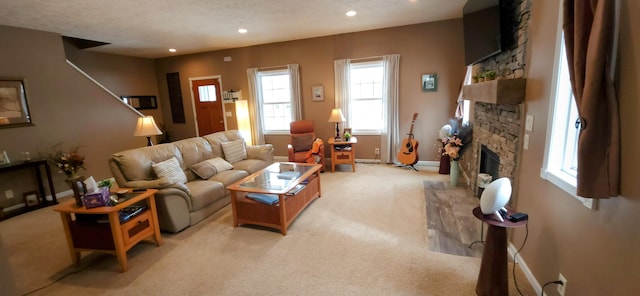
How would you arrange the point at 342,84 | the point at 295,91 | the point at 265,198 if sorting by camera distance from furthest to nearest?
the point at 295,91 < the point at 342,84 < the point at 265,198

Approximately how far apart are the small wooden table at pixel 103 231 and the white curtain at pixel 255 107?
3755 millimetres

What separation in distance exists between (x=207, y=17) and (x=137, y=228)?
9.51ft

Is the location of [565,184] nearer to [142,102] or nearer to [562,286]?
[562,286]

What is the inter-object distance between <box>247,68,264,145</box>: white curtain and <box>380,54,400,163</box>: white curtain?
2.71 metres

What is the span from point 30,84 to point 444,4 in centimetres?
598

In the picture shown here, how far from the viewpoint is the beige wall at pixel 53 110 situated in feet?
12.1

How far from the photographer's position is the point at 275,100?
5898 millimetres

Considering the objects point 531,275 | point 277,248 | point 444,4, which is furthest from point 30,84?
point 531,275

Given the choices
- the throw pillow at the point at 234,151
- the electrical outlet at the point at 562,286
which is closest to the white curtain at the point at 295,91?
the throw pillow at the point at 234,151

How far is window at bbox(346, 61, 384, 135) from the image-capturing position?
5.13 m

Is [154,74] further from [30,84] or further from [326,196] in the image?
[326,196]

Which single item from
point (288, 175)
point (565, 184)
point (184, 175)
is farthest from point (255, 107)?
point (565, 184)

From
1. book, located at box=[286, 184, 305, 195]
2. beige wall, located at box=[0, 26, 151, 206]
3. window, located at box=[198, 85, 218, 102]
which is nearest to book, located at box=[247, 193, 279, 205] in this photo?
book, located at box=[286, 184, 305, 195]

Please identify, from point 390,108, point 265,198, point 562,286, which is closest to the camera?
point 562,286
